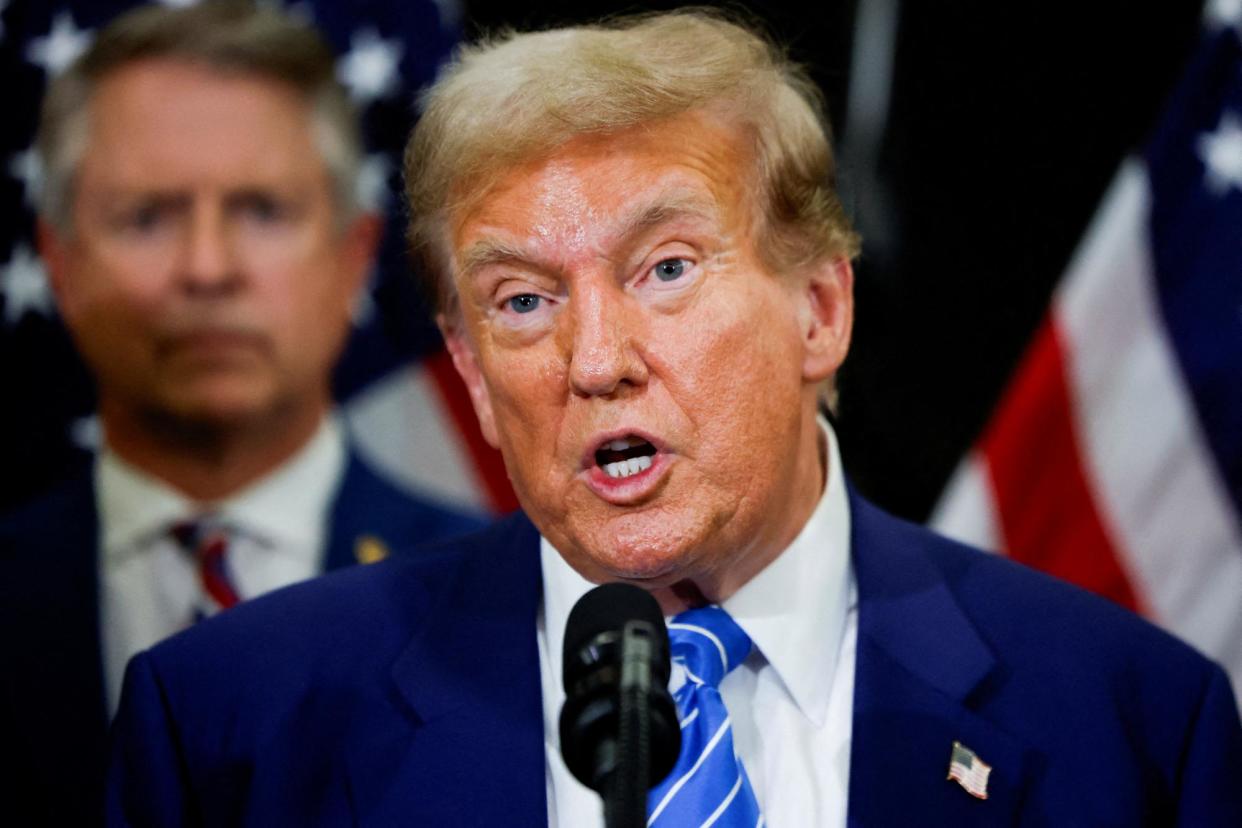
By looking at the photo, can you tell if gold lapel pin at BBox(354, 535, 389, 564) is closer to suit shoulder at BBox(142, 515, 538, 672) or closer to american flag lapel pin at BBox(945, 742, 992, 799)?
suit shoulder at BBox(142, 515, 538, 672)

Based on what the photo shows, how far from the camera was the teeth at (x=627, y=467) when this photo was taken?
6.71 ft

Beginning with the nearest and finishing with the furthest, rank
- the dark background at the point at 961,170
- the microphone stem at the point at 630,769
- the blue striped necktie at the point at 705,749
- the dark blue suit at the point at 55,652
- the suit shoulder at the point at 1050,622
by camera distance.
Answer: the microphone stem at the point at 630,769 → the blue striped necktie at the point at 705,749 → the suit shoulder at the point at 1050,622 → the dark blue suit at the point at 55,652 → the dark background at the point at 961,170

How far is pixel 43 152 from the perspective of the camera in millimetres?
3053

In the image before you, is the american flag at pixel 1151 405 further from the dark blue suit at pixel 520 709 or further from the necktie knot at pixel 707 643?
the necktie knot at pixel 707 643

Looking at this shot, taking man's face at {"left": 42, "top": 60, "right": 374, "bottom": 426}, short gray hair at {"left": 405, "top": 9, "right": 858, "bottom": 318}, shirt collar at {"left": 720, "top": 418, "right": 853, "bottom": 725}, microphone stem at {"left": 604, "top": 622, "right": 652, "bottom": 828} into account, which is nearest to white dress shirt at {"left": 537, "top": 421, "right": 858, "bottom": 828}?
shirt collar at {"left": 720, "top": 418, "right": 853, "bottom": 725}

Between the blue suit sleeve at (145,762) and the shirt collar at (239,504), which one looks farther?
the shirt collar at (239,504)

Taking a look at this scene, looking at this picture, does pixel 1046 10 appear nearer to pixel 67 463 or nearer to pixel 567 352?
pixel 567 352

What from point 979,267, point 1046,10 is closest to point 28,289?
point 979,267

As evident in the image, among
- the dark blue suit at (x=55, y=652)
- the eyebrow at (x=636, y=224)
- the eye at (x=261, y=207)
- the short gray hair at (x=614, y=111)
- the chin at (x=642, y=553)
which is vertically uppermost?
the short gray hair at (x=614, y=111)

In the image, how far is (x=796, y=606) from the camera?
2219 millimetres

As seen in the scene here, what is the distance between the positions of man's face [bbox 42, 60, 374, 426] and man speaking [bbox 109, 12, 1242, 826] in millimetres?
826

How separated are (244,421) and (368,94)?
0.77m

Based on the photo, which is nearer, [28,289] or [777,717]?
[777,717]

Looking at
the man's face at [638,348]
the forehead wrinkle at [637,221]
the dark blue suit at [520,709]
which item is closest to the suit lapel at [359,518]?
the dark blue suit at [520,709]
